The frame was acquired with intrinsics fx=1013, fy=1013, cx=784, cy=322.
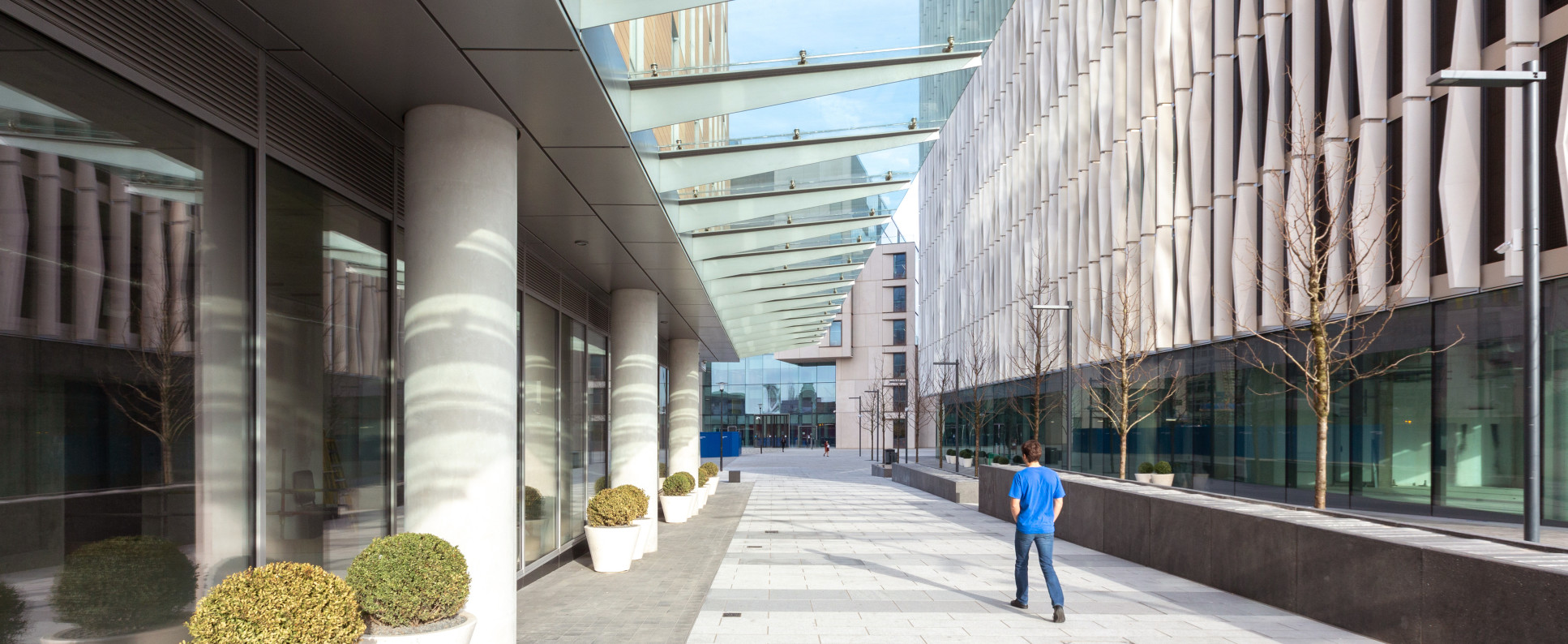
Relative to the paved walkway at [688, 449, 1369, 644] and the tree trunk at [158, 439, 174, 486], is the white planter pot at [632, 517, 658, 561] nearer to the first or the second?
the paved walkway at [688, 449, 1369, 644]

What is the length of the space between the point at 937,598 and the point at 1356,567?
4170 millimetres

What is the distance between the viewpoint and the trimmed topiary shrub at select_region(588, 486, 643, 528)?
13.5 metres

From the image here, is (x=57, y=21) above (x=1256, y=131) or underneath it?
underneath

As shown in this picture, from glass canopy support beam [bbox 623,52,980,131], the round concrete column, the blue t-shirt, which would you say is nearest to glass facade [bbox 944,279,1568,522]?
the blue t-shirt

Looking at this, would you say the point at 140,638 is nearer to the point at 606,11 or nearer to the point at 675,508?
the point at 606,11

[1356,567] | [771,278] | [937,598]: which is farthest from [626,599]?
[771,278]

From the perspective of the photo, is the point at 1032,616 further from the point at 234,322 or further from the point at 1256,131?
the point at 1256,131

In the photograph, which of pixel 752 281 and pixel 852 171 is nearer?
pixel 852 171

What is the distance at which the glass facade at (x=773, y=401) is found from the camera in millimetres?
93688

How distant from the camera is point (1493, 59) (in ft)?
56.5

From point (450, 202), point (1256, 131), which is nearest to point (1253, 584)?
point (450, 202)

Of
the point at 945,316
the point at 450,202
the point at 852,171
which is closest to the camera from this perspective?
the point at 450,202

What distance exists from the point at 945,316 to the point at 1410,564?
56.4m

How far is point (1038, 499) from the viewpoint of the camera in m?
9.94
